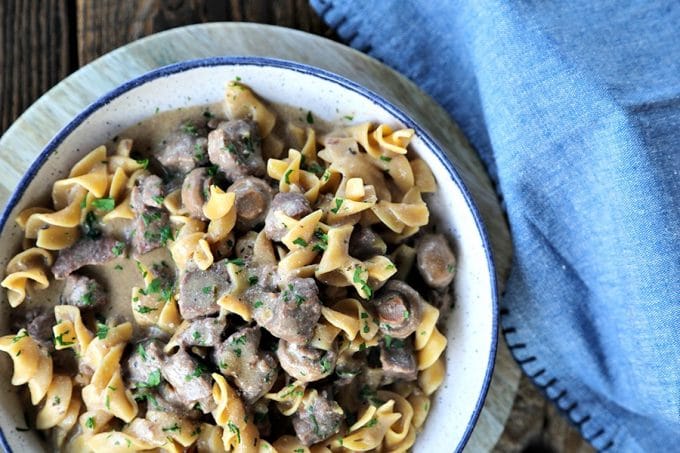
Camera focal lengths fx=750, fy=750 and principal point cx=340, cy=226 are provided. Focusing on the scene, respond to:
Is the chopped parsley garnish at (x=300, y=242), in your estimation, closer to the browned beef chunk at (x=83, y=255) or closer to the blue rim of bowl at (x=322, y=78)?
the blue rim of bowl at (x=322, y=78)

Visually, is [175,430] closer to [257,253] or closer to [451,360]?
[257,253]

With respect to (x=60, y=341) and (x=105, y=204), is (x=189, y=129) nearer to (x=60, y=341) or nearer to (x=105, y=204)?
(x=105, y=204)

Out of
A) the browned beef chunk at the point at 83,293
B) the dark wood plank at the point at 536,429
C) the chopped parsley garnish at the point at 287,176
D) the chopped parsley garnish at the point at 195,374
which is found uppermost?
the chopped parsley garnish at the point at 287,176

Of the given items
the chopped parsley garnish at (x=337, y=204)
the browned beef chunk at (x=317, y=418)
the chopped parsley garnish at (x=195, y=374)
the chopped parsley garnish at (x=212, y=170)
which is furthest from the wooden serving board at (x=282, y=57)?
the chopped parsley garnish at (x=195, y=374)

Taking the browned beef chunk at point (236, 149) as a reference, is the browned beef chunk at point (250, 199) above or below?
below

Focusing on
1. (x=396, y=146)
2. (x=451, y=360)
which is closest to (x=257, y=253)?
(x=396, y=146)

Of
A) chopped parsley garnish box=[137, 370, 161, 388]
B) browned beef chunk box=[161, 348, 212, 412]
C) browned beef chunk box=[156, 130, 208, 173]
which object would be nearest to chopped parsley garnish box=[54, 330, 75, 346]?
chopped parsley garnish box=[137, 370, 161, 388]

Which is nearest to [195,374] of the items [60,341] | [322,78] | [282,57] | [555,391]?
[60,341]

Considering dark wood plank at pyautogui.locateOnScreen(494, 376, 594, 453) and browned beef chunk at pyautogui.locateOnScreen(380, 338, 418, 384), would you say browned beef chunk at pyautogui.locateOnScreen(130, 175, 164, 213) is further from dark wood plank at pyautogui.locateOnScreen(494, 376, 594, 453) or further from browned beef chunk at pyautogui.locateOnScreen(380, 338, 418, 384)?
dark wood plank at pyautogui.locateOnScreen(494, 376, 594, 453)
